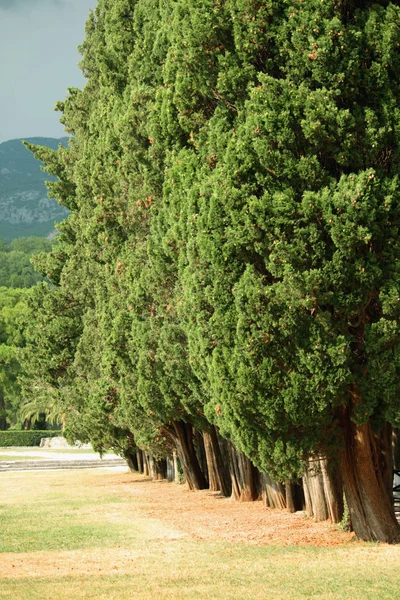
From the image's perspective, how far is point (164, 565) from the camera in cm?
927

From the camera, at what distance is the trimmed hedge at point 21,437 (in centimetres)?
5797

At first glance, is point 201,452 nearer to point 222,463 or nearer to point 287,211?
point 222,463

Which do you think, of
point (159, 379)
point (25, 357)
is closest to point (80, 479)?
point (25, 357)

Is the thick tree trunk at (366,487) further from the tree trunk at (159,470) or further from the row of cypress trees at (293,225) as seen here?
the tree trunk at (159,470)

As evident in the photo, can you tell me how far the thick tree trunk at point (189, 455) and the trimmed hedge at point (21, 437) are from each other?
128 feet

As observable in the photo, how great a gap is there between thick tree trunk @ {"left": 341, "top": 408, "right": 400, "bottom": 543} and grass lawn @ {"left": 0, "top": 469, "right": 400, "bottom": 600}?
312mm

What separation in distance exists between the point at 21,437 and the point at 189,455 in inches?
1587

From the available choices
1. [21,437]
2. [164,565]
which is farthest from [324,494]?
[21,437]

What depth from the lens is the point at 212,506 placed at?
16.7 m

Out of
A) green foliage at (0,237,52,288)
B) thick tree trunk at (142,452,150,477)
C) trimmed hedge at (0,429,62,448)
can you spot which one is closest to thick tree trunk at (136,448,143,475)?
thick tree trunk at (142,452,150,477)

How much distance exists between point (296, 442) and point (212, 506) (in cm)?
741

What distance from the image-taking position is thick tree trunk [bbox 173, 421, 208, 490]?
19328 millimetres

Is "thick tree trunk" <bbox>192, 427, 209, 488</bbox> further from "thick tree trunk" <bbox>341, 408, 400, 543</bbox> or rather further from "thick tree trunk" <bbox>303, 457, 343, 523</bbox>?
"thick tree trunk" <bbox>341, 408, 400, 543</bbox>

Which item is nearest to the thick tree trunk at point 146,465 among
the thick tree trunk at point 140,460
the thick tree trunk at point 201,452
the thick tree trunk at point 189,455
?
the thick tree trunk at point 140,460
